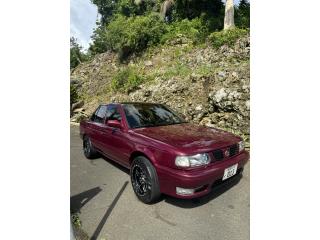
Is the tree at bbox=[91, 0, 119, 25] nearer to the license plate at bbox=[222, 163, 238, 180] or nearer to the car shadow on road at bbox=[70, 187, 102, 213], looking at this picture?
the car shadow on road at bbox=[70, 187, 102, 213]

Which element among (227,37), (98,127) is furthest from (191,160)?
(227,37)

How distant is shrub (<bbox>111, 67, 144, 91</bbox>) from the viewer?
12.7 metres

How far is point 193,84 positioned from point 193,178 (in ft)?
20.9

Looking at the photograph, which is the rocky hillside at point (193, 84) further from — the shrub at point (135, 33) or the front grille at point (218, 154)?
the front grille at point (218, 154)

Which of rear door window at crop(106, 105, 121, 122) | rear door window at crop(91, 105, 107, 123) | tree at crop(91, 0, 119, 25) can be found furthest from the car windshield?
tree at crop(91, 0, 119, 25)

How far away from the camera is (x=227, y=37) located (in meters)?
10.6

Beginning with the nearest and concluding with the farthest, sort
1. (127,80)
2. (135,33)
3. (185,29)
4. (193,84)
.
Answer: (193,84) → (127,80) → (185,29) → (135,33)

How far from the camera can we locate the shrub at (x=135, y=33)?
15.5 m

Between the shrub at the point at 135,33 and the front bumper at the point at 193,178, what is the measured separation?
13.6m

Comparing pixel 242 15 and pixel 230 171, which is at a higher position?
pixel 242 15

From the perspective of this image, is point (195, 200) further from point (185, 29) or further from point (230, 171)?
point (185, 29)
